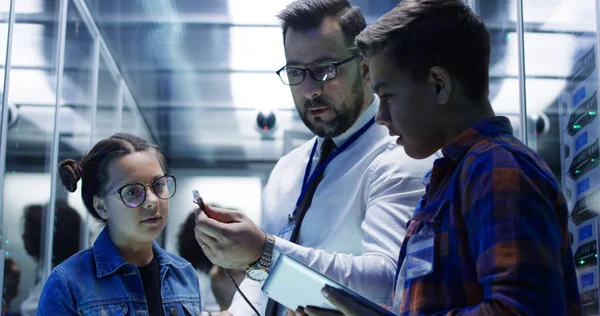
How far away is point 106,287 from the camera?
241 centimetres

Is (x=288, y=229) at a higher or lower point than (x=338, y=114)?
lower

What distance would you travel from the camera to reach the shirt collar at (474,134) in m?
1.17

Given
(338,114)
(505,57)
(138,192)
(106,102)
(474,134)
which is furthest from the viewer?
(106,102)

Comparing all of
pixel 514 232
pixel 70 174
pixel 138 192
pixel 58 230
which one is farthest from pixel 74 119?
pixel 514 232

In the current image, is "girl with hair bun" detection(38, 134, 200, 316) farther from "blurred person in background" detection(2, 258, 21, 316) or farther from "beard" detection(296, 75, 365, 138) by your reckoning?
"beard" detection(296, 75, 365, 138)

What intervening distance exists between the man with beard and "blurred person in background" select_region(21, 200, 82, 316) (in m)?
1.45

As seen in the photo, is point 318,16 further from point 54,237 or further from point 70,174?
point 54,237

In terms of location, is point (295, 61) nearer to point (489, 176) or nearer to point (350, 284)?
point (350, 284)

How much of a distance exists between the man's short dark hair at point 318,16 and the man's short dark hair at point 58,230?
1.72 metres

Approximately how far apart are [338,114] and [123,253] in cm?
96

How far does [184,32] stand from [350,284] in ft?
10.5

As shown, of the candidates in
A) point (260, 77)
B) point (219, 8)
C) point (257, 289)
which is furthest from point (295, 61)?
point (260, 77)

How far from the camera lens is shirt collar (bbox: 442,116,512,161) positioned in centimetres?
117

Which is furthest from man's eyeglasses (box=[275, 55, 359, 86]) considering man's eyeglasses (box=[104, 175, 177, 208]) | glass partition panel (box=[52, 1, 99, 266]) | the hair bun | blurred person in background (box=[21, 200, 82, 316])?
glass partition panel (box=[52, 1, 99, 266])
